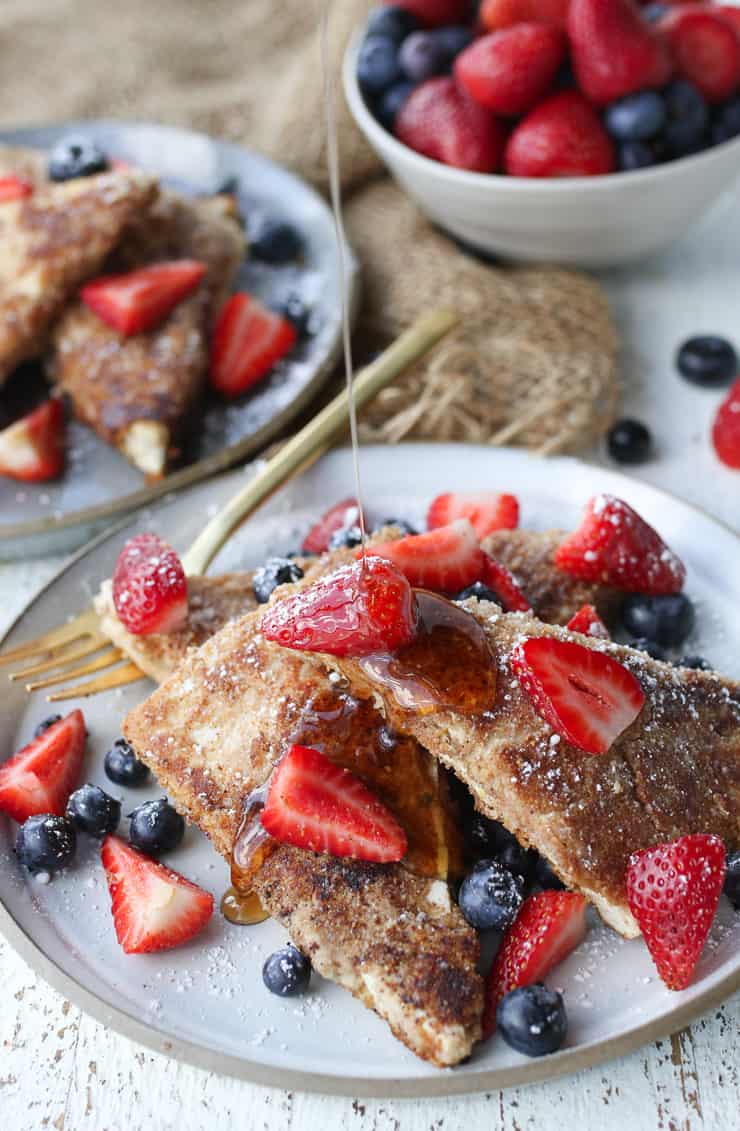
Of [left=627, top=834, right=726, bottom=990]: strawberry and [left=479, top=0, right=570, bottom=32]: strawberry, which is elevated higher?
[left=479, top=0, right=570, bottom=32]: strawberry

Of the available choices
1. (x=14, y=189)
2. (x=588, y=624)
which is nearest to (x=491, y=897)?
(x=588, y=624)

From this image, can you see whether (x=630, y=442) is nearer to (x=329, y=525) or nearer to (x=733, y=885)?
(x=329, y=525)

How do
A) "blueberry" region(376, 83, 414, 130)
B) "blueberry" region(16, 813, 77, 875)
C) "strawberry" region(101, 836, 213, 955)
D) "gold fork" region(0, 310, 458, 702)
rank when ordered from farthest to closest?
"blueberry" region(376, 83, 414, 130) < "gold fork" region(0, 310, 458, 702) < "blueberry" region(16, 813, 77, 875) < "strawberry" region(101, 836, 213, 955)

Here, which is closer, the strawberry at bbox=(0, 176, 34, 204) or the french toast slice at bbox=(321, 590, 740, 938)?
the french toast slice at bbox=(321, 590, 740, 938)

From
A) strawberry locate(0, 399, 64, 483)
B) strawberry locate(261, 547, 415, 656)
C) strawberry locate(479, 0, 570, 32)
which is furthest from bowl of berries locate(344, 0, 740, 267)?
strawberry locate(261, 547, 415, 656)

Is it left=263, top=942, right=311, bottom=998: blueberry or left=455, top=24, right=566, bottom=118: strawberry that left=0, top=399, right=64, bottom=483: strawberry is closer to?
left=455, top=24, right=566, bottom=118: strawberry

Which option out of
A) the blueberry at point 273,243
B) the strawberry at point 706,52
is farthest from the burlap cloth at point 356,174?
the strawberry at point 706,52

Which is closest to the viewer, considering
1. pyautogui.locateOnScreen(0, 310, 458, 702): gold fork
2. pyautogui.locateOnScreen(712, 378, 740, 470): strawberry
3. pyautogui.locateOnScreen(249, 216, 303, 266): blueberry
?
pyautogui.locateOnScreen(0, 310, 458, 702): gold fork

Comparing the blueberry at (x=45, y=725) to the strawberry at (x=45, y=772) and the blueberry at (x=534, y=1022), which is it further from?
the blueberry at (x=534, y=1022)
